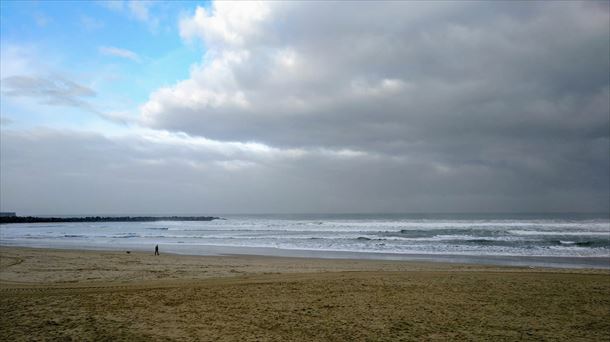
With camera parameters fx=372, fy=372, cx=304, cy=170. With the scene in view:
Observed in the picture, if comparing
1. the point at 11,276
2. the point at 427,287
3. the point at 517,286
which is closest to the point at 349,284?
the point at 427,287

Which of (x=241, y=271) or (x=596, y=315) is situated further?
(x=241, y=271)

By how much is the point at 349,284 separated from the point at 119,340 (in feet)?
21.2

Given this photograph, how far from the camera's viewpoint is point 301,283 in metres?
11.1

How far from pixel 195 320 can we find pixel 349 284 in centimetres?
501

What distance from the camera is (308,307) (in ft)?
26.8

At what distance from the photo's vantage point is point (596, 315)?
7746 mm

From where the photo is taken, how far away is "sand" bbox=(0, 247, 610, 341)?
21.0 feet

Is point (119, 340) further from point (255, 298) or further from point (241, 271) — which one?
point (241, 271)

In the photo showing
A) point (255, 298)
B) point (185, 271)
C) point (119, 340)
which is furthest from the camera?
point (185, 271)

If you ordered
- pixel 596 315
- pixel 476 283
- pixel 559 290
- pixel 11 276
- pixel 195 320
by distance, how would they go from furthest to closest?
pixel 11 276 → pixel 476 283 → pixel 559 290 → pixel 596 315 → pixel 195 320

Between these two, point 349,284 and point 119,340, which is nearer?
A: point 119,340

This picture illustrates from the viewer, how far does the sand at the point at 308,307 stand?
6406mm

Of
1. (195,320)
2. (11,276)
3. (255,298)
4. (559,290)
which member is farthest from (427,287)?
(11,276)

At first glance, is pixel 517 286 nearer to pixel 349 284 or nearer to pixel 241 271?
pixel 349 284
